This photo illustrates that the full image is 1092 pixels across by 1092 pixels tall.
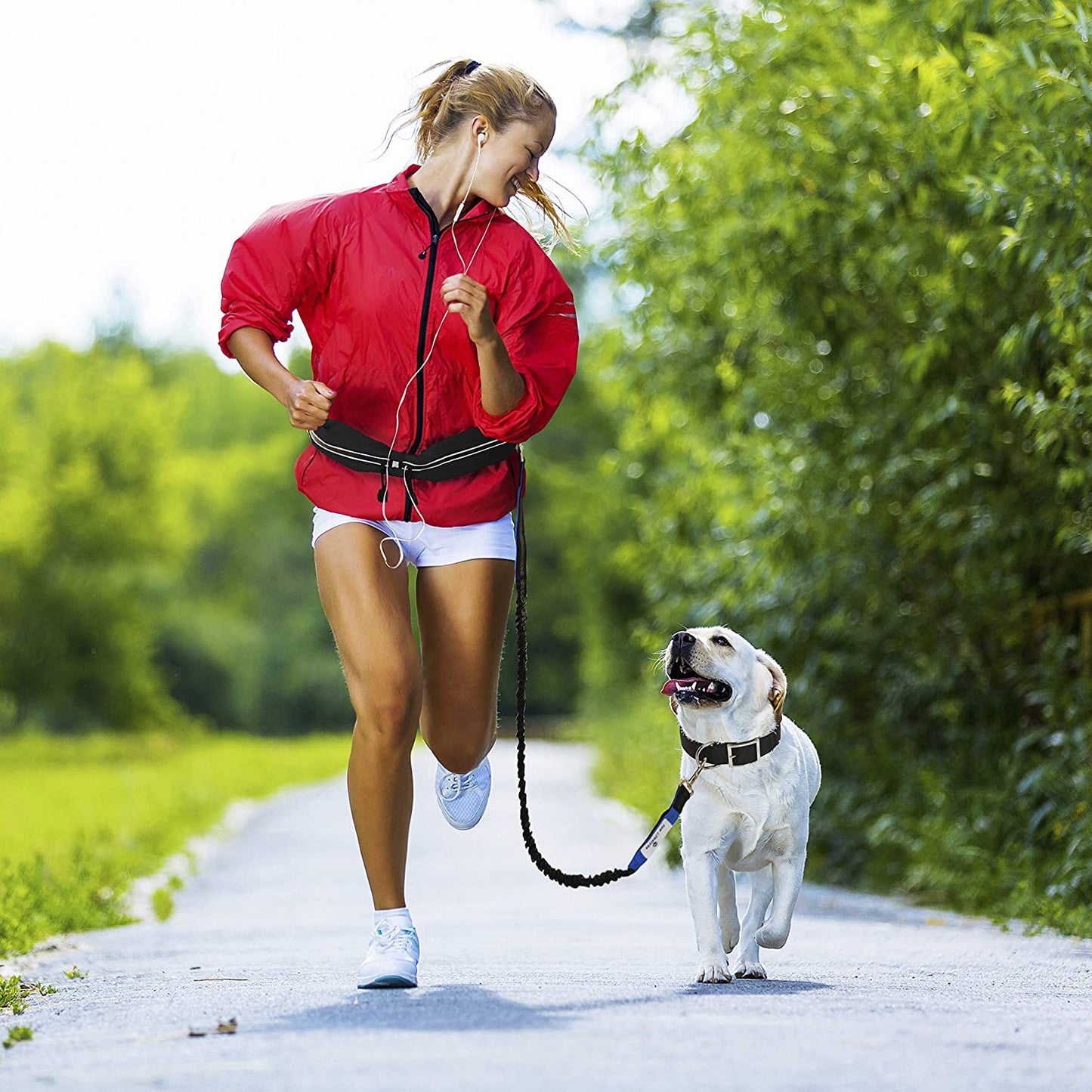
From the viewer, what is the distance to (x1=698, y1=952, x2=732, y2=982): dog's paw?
4859mm

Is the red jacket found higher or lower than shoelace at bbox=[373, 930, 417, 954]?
higher

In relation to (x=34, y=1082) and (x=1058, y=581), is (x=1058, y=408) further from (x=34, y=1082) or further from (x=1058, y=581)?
(x=34, y=1082)

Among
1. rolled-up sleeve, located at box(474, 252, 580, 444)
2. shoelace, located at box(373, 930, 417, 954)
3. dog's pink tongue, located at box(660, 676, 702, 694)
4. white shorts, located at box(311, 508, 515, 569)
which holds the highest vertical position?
rolled-up sleeve, located at box(474, 252, 580, 444)

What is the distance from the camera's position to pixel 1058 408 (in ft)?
24.4

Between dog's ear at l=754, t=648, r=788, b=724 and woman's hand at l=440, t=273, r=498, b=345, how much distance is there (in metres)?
1.27

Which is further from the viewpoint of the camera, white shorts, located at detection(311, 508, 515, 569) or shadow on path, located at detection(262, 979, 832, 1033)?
white shorts, located at detection(311, 508, 515, 569)

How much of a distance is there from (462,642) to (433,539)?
0.31 m

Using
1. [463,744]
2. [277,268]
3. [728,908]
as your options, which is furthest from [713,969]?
[277,268]

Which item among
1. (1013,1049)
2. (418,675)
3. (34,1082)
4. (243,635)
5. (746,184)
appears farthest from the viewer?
(243,635)

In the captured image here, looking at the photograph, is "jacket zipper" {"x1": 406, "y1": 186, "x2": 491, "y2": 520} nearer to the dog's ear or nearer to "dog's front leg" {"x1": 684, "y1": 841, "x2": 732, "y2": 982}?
the dog's ear

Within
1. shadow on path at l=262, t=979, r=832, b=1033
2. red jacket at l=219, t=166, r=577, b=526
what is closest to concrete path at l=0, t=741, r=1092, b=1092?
shadow on path at l=262, t=979, r=832, b=1033

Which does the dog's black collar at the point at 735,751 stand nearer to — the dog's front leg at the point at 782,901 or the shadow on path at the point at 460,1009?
the dog's front leg at the point at 782,901

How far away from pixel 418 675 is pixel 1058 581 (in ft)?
18.5

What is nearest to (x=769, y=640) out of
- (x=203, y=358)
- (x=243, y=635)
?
(x=243, y=635)
